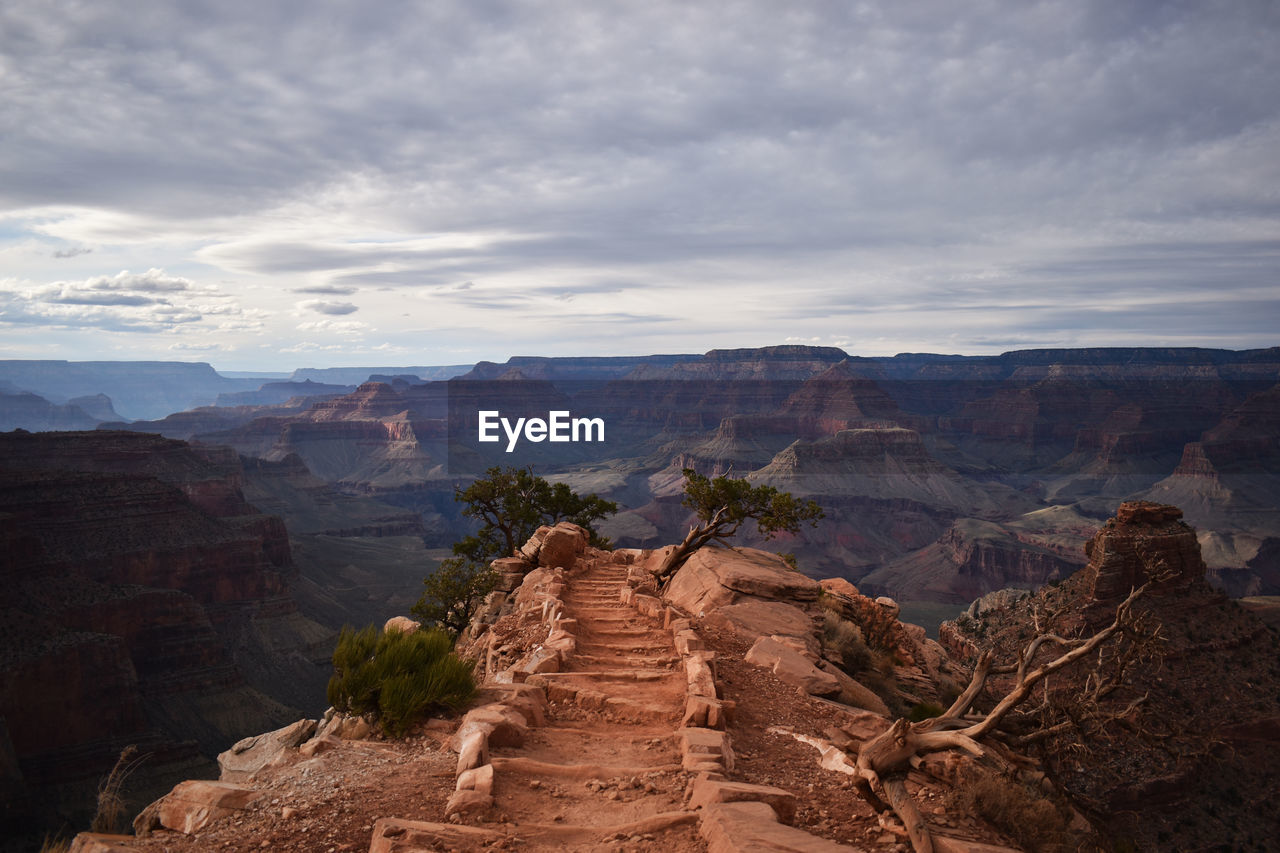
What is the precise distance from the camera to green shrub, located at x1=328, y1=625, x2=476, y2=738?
412 inches

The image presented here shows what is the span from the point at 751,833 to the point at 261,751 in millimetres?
10654

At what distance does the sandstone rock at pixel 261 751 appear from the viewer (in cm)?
1252

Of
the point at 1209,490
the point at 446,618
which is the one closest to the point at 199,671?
the point at 446,618

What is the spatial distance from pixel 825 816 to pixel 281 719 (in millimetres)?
65314

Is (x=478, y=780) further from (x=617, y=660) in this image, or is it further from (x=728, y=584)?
(x=728, y=584)

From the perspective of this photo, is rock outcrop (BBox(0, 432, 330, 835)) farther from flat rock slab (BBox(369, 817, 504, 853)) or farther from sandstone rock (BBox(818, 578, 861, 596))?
flat rock slab (BBox(369, 817, 504, 853))

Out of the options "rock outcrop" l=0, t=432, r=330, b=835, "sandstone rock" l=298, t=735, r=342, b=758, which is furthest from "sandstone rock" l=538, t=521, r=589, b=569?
"rock outcrop" l=0, t=432, r=330, b=835

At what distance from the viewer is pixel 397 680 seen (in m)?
10.7

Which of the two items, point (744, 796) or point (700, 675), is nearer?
point (744, 796)

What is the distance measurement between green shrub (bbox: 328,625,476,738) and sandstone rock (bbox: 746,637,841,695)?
19.5 feet

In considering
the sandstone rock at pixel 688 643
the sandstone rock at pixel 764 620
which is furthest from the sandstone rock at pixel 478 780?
the sandstone rock at pixel 764 620

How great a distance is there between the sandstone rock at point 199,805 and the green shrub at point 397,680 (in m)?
2.55

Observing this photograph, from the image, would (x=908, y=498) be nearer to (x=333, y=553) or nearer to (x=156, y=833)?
(x=333, y=553)

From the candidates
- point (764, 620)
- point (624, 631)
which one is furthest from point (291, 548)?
point (764, 620)
